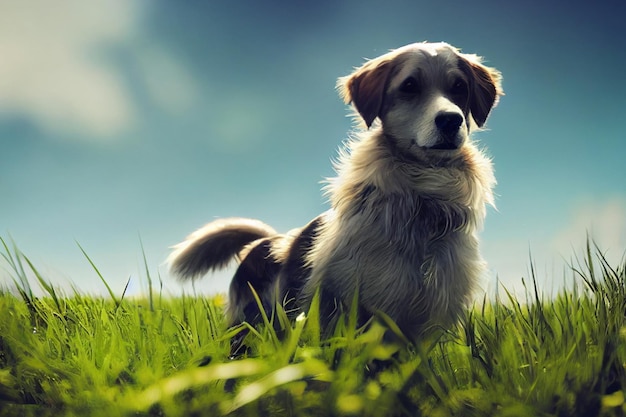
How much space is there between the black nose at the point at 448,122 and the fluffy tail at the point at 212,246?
5.88 feet

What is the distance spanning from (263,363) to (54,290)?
2233 mm

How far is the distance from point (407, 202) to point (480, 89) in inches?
37.1

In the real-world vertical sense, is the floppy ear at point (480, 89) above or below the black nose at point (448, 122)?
above

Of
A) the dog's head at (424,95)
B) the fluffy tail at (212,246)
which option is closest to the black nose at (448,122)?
the dog's head at (424,95)

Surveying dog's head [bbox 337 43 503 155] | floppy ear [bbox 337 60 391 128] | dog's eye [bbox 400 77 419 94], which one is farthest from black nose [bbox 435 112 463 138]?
floppy ear [bbox 337 60 391 128]

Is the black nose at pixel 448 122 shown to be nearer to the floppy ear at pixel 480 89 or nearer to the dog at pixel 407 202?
the dog at pixel 407 202

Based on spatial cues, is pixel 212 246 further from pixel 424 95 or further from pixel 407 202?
pixel 424 95

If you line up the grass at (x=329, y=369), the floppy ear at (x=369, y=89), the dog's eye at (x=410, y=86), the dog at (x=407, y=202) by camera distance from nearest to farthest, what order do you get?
the grass at (x=329, y=369) < the dog at (x=407, y=202) < the dog's eye at (x=410, y=86) < the floppy ear at (x=369, y=89)

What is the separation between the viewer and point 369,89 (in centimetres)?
378

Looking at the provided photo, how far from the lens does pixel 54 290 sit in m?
4.05

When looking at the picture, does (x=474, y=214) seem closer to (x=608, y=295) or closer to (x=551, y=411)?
(x=608, y=295)

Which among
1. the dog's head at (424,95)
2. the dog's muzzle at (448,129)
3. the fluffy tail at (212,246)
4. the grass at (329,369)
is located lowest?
the grass at (329,369)

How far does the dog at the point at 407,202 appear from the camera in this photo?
11.3ft

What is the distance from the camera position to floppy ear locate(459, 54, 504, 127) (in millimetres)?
3848
